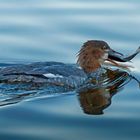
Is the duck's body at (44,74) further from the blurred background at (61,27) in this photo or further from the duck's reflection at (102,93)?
the blurred background at (61,27)

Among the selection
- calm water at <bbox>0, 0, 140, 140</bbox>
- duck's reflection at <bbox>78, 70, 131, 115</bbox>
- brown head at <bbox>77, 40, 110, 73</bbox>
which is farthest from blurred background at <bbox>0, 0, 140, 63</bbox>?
duck's reflection at <bbox>78, 70, 131, 115</bbox>

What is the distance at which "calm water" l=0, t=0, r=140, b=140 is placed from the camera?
25.4ft

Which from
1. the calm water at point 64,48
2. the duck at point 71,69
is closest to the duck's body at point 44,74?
the duck at point 71,69

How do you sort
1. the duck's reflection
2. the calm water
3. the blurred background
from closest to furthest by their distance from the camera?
the calm water, the duck's reflection, the blurred background

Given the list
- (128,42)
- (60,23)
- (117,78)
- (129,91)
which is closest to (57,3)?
(60,23)

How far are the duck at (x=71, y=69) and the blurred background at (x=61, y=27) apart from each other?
20.2 inches

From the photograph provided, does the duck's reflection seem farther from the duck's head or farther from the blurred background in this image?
the blurred background

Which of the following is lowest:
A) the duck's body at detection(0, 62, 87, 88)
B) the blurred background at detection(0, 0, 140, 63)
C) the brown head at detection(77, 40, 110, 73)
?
the duck's body at detection(0, 62, 87, 88)

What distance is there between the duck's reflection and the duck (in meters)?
0.20

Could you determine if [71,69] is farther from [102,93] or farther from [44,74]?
[102,93]

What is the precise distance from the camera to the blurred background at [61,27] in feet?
38.0

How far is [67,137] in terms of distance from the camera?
7.45 m

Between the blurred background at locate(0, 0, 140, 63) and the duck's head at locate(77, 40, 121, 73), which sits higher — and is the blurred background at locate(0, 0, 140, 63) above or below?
above

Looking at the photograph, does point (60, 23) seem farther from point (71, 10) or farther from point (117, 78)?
point (117, 78)
